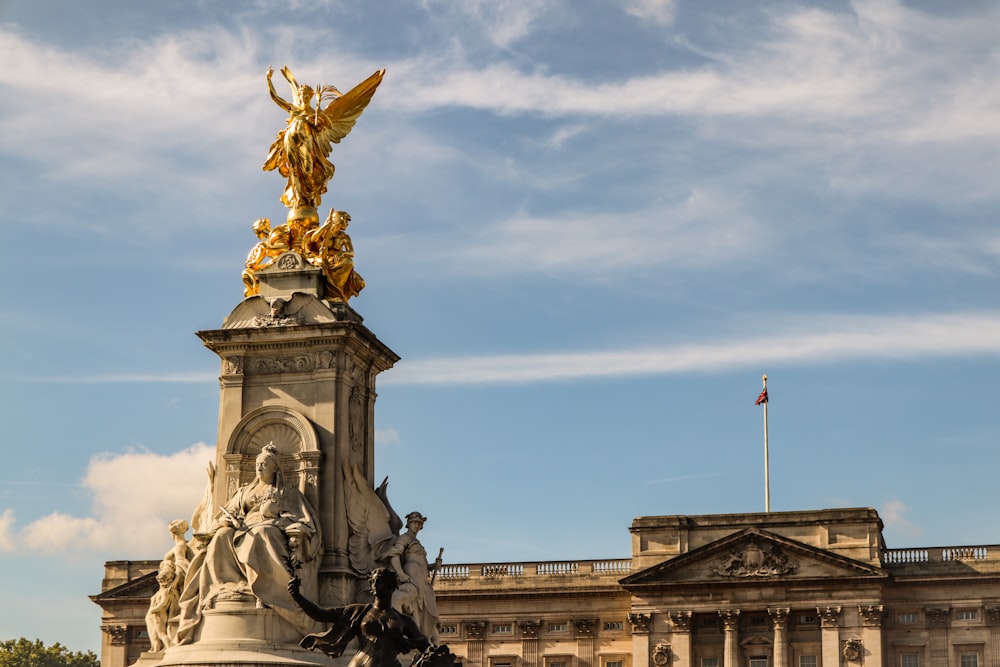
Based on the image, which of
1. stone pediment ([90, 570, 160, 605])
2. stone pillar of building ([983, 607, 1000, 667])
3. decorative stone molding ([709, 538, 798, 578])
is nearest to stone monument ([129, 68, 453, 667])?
decorative stone molding ([709, 538, 798, 578])

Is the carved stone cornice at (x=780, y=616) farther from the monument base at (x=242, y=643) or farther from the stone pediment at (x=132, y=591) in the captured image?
the monument base at (x=242, y=643)

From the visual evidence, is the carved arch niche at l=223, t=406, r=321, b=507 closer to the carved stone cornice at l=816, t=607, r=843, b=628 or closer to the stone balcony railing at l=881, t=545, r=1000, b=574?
the carved stone cornice at l=816, t=607, r=843, b=628

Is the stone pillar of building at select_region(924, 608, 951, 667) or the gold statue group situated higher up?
the gold statue group

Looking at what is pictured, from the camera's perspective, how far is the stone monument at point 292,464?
105 ft

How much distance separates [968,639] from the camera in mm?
90438

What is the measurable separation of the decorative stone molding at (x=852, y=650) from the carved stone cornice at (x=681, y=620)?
26.8 ft

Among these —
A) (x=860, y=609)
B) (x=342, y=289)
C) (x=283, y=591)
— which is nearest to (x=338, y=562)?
(x=283, y=591)

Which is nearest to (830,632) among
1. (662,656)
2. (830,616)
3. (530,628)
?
(830,616)

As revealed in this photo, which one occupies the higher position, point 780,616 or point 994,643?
point 780,616

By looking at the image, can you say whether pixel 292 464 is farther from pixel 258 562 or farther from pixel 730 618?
pixel 730 618

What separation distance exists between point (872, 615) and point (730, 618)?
7.46 metres

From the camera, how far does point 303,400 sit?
3478cm

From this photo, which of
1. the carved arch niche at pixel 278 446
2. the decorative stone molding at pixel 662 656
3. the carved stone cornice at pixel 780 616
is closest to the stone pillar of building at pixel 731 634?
the carved stone cornice at pixel 780 616

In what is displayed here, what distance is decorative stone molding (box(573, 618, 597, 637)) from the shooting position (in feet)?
312
